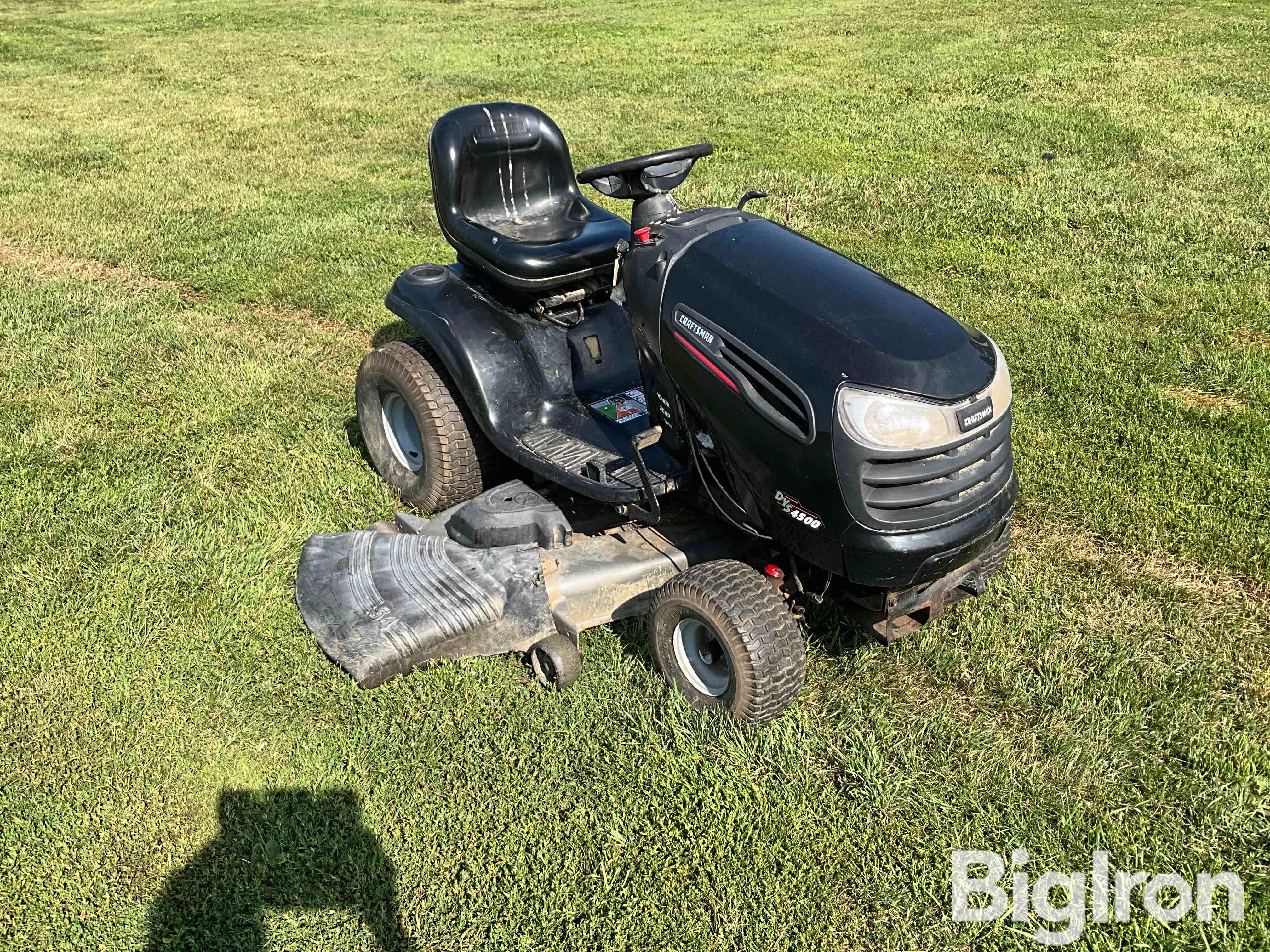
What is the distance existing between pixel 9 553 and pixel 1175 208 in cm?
707

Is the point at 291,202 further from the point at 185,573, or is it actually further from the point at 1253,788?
the point at 1253,788

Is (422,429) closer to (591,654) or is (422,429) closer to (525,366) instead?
(525,366)

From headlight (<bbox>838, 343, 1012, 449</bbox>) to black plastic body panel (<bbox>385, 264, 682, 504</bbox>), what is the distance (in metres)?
1.03

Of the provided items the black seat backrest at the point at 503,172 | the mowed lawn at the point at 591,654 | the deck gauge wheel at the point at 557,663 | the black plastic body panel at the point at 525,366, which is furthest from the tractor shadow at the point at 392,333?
the deck gauge wheel at the point at 557,663

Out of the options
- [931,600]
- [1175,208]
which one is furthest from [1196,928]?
→ [1175,208]

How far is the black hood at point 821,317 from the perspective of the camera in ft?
8.27

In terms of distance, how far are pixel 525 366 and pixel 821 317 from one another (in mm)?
1314

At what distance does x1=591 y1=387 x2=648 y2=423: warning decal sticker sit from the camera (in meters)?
3.53

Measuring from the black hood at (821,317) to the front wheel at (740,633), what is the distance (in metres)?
0.61

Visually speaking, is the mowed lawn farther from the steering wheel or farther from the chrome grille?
the steering wheel

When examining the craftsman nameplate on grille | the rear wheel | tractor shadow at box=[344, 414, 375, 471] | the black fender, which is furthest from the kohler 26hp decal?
tractor shadow at box=[344, 414, 375, 471]

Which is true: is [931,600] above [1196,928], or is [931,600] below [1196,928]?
above

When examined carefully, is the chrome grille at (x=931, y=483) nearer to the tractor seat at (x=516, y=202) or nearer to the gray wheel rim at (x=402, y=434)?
the tractor seat at (x=516, y=202)

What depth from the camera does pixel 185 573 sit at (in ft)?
12.1
